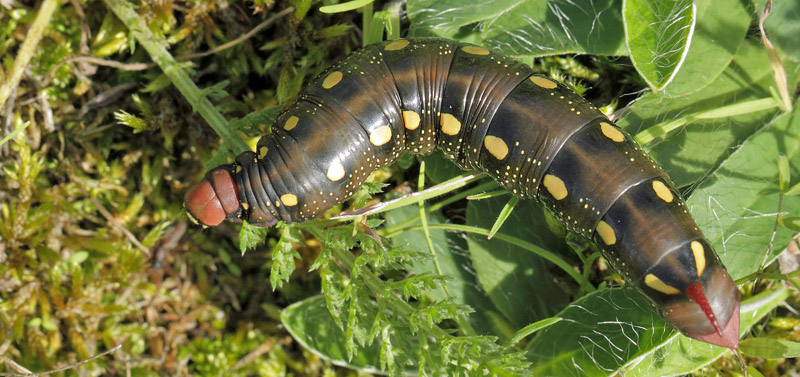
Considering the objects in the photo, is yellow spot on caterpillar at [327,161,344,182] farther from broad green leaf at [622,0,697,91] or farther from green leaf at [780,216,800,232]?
green leaf at [780,216,800,232]

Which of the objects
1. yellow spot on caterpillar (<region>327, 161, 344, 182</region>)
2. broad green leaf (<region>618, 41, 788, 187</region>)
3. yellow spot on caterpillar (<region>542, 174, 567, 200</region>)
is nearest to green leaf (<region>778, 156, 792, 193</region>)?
broad green leaf (<region>618, 41, 788, 187</region>)

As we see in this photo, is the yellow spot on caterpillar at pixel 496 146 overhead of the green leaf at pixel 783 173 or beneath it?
overhead

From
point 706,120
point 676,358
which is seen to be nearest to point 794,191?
point 706,120

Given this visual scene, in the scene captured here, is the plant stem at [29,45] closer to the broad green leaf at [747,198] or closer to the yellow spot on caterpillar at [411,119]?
the yellow spot on caterpillar at [411,119]

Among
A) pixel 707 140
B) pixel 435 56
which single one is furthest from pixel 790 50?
pixel 435 56

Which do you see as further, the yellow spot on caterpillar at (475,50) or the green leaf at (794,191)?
the yellow spot on caterpillar at (475,50)

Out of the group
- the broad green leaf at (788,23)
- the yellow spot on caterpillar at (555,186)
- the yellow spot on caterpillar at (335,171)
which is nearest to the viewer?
the yellow spot on caterpillar at (555,186)

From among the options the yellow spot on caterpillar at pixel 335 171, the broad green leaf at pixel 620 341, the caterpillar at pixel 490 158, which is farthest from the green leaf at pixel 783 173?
the yellow spot on caterpillar at pixel 335 171

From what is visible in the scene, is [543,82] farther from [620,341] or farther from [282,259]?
[282,259]
